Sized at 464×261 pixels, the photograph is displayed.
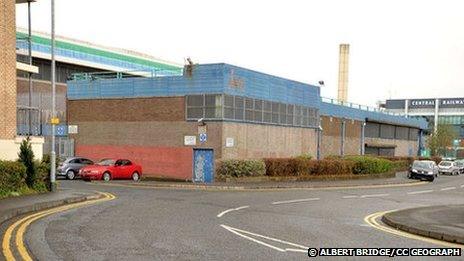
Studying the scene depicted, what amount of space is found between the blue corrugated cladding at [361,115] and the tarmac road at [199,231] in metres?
32.5

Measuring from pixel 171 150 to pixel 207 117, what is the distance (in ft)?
11.4

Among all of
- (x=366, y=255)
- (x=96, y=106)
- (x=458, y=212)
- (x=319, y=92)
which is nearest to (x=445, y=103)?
(x=319, y=92)

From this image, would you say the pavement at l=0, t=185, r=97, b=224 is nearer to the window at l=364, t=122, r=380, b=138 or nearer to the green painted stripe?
the green painted stripe

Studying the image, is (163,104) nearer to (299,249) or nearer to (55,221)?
(55,221)

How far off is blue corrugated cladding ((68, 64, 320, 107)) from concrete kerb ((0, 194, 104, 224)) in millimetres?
14871

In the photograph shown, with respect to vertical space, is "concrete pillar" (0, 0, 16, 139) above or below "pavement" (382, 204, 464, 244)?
above

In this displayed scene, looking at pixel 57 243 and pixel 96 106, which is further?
pixel 96 106

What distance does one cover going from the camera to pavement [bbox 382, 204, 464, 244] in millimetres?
12619

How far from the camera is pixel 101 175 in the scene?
3244 centimetres

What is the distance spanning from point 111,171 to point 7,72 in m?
11.7

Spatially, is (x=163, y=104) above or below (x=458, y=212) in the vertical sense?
above

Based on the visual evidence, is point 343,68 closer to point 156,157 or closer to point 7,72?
point 156,157

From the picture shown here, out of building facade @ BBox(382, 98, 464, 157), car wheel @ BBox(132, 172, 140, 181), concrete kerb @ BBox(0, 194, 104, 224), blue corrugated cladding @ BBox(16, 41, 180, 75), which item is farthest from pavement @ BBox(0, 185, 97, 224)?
building facade @ BBox(382, 98, 464, 157)

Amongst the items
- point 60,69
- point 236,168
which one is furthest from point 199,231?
point 60,69
